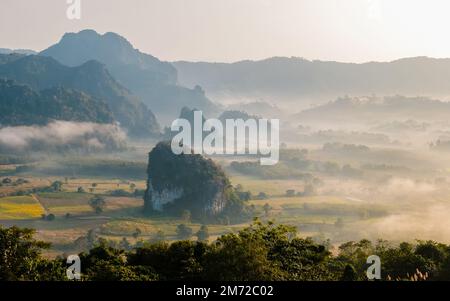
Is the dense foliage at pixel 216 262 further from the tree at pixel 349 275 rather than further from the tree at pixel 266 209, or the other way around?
the tree at pixel 266 209

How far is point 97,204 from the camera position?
399 ft

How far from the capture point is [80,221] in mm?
107812

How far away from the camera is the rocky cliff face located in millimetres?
129625

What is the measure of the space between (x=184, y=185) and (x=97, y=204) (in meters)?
24.7

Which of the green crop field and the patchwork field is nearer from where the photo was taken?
the patchwork field

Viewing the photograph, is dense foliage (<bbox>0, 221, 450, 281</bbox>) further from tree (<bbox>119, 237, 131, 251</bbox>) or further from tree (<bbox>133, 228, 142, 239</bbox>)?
tree (<bbox>133, 228, 142, 239</bbox>)

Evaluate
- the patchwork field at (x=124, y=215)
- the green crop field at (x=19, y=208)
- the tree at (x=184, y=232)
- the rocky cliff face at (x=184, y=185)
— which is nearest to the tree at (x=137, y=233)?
the patchwork field at (x=124, y=215)

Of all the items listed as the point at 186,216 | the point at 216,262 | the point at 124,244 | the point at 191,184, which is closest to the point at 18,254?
the point at 216,262

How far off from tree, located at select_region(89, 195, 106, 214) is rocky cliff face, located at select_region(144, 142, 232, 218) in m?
10.7

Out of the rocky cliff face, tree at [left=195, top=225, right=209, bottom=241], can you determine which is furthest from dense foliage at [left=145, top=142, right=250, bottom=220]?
tree at [left=195, top=225, right=209, bottom=241]

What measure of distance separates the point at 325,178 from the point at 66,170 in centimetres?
9714

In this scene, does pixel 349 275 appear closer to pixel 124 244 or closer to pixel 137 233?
pixel 124 244
